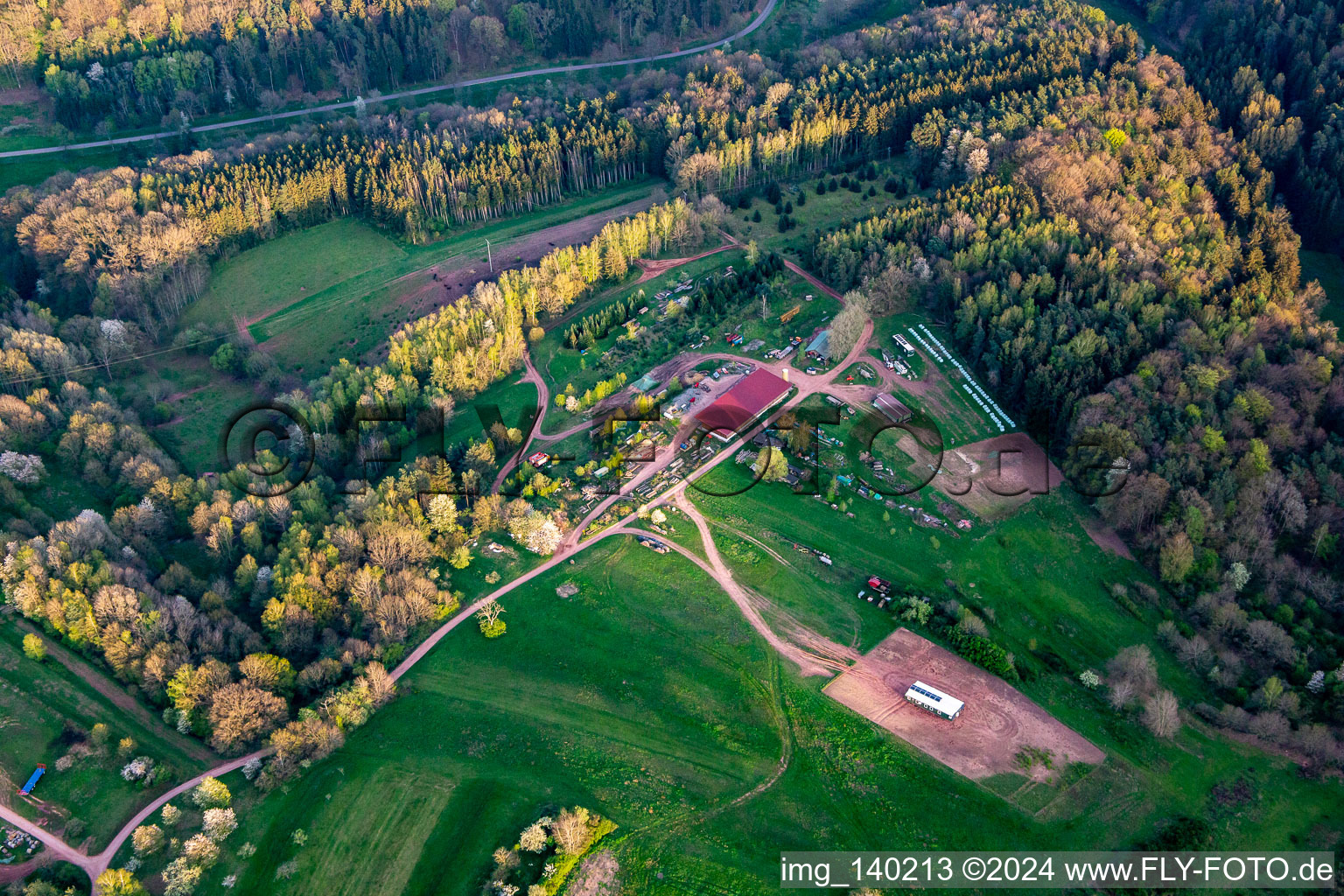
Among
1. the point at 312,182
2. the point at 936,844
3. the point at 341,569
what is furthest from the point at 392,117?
the point at 936,844

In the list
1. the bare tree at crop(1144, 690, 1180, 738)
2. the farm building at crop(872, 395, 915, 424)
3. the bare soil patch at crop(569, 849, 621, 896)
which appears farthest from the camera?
the farm building at crop(872, 395, 915, 424)

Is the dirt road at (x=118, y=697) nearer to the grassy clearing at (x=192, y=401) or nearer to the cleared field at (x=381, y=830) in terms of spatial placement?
the cleared field at (x=381, y=830)

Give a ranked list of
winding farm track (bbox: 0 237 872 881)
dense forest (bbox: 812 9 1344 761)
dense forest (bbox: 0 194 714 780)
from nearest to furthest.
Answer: winding farm track (bbox: 0 237 872 881), dense forest (bbox: 0 194 714 780), dense forest (bbox: 812 9 1344 761)

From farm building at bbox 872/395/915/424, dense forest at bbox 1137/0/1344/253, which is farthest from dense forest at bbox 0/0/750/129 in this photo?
dense forest at bbox 1137/0/1344/253

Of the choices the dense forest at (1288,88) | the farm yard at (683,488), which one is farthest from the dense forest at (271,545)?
the dense forest at (1288,88)

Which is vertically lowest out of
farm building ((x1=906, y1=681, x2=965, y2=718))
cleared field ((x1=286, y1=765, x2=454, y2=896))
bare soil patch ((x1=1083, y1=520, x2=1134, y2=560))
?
A: cleared field ((x1=286, y1=765, x2=454, y2=896))

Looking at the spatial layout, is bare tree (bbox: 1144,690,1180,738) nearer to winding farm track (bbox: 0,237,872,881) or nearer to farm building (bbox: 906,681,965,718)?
farm building (bbox: 906,681,965,718)

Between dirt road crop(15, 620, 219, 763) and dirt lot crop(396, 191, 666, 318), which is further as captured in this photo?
dirt lot crop(396, 191, 666, 318)
